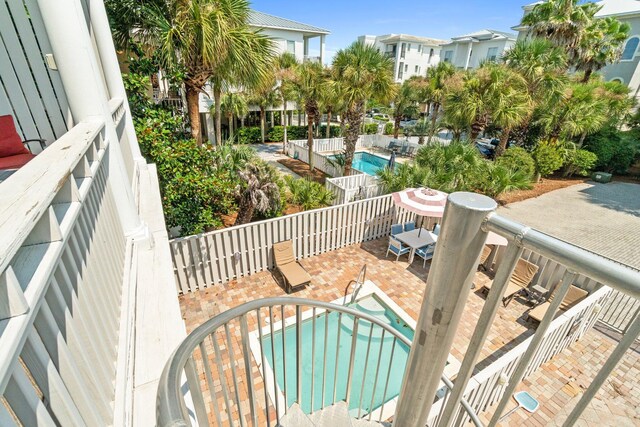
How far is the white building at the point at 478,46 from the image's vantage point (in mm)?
41844

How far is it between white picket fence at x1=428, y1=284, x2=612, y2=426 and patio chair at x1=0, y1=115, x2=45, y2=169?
230 inches

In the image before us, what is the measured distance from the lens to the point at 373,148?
24.4 m

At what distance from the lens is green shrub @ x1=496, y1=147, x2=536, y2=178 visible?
14.2m

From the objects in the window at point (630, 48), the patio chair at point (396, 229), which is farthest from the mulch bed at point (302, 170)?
the window at point (630, 48)

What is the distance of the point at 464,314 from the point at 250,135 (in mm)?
20682

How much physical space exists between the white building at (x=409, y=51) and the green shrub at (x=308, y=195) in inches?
1708

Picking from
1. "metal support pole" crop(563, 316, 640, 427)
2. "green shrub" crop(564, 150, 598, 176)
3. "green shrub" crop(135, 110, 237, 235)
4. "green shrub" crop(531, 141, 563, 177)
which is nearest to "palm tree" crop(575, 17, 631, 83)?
"green shrub" crop(564, 150, 598, 176)

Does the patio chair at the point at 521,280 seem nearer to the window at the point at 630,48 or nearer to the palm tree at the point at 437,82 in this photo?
the palm tree at the point at 437,82

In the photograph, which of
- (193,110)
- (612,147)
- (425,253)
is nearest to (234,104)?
(193,110)

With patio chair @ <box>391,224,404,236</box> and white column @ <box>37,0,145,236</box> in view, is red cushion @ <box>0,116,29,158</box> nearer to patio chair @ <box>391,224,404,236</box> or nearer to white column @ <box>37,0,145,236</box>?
white column @ <box>37,0,145,236</box>

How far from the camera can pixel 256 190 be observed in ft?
26.4

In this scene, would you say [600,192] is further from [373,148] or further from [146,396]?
[146,396]

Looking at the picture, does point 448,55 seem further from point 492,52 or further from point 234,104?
point 234,104

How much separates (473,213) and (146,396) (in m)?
2.15
